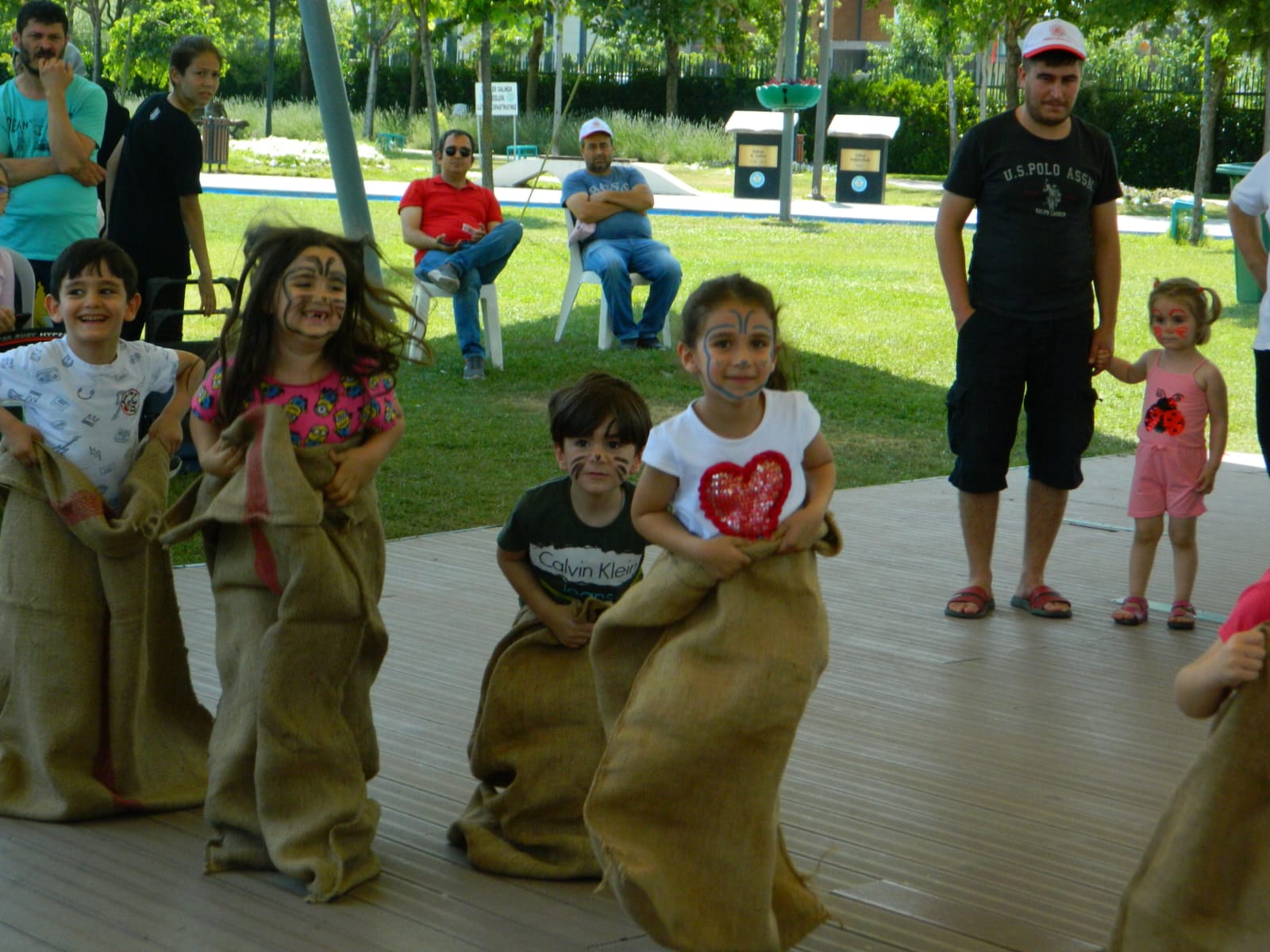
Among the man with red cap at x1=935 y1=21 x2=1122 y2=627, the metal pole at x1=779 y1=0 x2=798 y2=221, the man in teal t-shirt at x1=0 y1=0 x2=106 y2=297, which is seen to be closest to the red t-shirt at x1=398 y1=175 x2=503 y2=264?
the man in teal t-shirt at x1=0 y1=0 x2=106 y2=297

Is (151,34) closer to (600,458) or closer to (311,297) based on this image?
(311,297)

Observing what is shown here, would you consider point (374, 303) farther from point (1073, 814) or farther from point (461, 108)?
point (461, 108)

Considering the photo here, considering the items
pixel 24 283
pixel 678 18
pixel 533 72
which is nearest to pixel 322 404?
pixel 24 283

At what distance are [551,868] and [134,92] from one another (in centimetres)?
4433

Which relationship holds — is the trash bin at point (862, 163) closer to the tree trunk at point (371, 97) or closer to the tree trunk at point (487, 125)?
the tree trunk at point (487, 125)

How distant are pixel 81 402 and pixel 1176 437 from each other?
3.98 meters

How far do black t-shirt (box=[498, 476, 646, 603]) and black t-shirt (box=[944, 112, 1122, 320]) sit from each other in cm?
278

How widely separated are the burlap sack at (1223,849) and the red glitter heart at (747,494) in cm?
87

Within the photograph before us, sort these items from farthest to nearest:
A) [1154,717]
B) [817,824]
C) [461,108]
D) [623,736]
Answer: [461,108] < [1154,717] < [817,824] < [623,736]

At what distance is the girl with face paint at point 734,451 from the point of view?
311 cm

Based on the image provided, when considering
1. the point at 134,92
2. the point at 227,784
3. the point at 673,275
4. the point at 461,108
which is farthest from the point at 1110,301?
the point at 134,92

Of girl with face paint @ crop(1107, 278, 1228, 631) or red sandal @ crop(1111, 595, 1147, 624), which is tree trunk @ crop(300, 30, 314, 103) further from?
red sandal @ crop(1111, 595, 1147, 624)

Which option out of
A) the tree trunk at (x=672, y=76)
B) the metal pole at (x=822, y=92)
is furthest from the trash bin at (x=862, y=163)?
the tree trunk at (x=672, y=76)

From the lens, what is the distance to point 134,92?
146 feet
